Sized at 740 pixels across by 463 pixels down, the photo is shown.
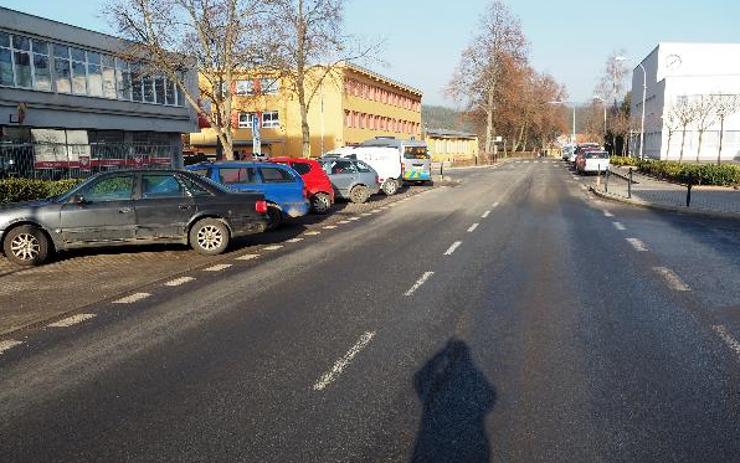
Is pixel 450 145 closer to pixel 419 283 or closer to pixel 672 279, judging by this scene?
Answer: pixel 672 279

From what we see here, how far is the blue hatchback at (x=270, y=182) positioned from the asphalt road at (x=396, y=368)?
198 inches

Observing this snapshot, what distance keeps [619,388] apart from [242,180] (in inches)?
467

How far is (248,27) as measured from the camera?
26281mm

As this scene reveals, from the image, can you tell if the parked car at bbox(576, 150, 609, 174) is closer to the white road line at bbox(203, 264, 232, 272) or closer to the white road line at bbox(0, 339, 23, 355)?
the white road line at bbox(203, 264, 232, 272)

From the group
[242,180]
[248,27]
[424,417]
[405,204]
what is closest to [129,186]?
[242,180]

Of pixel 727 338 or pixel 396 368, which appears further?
pixel 727 338

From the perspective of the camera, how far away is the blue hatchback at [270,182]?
49.3 feet

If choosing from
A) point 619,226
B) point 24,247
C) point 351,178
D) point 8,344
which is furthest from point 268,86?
point 8,344

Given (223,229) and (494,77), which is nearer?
(223,229)

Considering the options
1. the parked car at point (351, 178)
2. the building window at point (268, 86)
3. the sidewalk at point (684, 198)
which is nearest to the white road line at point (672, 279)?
the sidewalk at point (684, 198)

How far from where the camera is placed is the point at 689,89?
209 ft

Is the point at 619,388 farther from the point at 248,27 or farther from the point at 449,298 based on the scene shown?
the point at 248,27

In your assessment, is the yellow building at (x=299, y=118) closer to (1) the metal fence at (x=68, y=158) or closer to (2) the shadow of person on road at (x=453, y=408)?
(1) the metal fence at (x=68, y=158)

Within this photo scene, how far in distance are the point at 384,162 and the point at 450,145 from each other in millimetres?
63444
